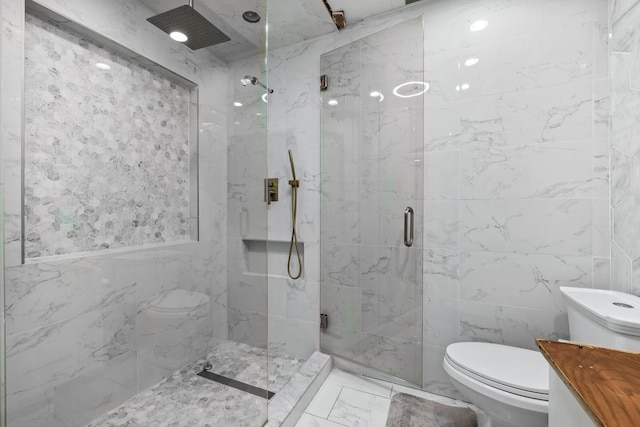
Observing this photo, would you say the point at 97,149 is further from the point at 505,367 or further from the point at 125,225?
the point at 505,367

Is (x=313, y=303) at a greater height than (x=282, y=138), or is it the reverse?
(x=282, y=138)

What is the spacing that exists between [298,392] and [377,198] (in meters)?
1.25

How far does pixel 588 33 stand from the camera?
142 cm

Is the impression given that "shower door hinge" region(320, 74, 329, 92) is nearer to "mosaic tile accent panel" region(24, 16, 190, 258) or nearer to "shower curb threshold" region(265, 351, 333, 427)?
"mosaic tile accent panel" region(24, 16, 190, 258)

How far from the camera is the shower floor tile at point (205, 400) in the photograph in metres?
1.19

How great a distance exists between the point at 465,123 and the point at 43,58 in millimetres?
1964

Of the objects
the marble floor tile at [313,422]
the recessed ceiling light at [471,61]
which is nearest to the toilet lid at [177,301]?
the marble floor tile at [313,422]

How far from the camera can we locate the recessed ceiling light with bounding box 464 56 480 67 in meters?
1.62

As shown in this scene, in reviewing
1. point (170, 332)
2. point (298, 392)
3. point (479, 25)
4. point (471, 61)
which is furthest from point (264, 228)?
point (479, 25)

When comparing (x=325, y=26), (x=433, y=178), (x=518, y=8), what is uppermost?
(x=325, y=26)

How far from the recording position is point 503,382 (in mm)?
1111

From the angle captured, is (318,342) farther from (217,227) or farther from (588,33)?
(588,33)

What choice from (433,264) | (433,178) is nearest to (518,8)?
(433,178)

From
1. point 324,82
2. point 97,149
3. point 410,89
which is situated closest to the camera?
point 97,149
